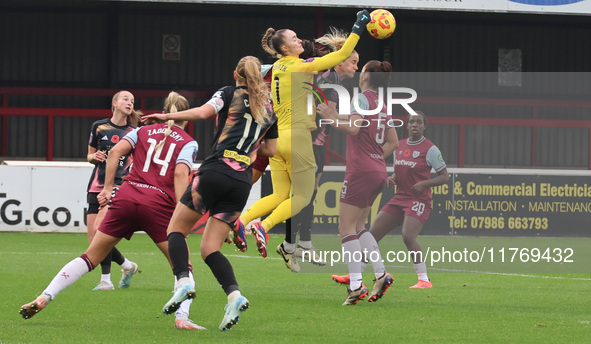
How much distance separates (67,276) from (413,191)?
4481 millimetres

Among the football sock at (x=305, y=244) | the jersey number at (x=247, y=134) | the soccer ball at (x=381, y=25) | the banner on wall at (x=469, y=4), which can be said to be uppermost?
the banner on wall at (x=469, y=4)

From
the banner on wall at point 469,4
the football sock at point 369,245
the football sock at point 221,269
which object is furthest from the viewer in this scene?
the banner on wall at point 469,4

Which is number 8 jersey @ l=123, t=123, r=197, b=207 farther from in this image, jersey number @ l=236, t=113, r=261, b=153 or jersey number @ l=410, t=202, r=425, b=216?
jersey number @ l=410, t=202, r=425, b=216

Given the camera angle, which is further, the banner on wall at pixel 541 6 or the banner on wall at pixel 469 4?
the banner on wall at pixel 541 6

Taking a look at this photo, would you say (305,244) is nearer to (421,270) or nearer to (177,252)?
(421,270)

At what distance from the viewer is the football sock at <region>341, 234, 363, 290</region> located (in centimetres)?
866

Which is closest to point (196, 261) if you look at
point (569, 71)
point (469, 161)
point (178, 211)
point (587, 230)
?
point (178, 211)

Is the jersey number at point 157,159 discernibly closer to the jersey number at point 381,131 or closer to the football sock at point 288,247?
the jersey number at point 381,131

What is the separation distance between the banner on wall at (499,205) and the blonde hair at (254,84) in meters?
11.9

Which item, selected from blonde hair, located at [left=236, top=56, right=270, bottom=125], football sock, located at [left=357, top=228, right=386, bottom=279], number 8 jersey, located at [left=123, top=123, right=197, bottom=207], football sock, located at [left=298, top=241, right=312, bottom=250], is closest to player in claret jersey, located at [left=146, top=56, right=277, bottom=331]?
blonde hair, located at [left=236, top=56, right=270, bottom=125]

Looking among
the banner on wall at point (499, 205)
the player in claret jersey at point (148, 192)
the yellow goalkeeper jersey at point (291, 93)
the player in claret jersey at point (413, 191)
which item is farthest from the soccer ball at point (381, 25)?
the banner on wall at point (499, 205)

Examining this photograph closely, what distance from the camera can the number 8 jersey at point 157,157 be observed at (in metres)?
7.39

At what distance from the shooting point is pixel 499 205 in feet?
63.8

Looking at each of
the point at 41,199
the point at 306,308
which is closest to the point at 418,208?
the point at 306,308
